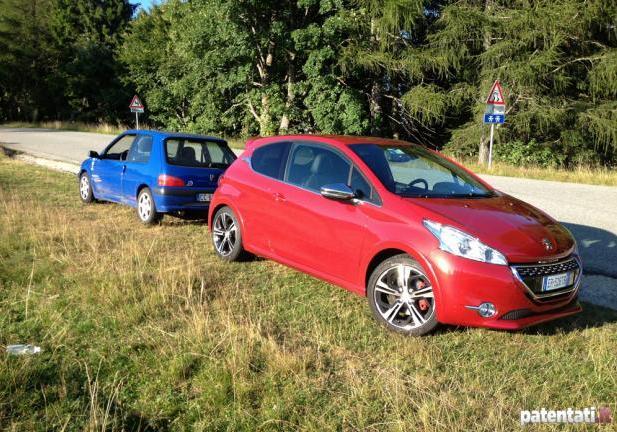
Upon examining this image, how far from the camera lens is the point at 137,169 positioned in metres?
8.62

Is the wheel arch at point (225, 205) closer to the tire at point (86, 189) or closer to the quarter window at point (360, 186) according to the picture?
the quarter window at point (360, 186)

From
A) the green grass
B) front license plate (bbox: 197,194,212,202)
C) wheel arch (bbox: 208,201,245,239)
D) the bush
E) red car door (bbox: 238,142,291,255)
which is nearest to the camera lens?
the green grass

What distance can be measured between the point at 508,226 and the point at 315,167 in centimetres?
197

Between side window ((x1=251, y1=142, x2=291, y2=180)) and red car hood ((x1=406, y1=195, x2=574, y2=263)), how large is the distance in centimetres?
170

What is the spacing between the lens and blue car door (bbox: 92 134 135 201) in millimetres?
9172

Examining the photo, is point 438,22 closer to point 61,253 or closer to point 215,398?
point 61,253

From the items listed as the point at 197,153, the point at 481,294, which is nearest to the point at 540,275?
the point at 481,294

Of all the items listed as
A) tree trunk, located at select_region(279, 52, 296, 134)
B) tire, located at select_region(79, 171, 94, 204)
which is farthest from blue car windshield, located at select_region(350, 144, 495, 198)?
tree trunk, located at select_region(279, 52, 296, 134)

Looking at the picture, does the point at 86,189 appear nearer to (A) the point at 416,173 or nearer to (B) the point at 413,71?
(A) the point at 416,173

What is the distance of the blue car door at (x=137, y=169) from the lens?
27.3 feet

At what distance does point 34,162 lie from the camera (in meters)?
17.3

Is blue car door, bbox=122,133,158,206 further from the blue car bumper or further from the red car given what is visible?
the red car

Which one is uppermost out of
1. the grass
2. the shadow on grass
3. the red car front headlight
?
the red car front headlight

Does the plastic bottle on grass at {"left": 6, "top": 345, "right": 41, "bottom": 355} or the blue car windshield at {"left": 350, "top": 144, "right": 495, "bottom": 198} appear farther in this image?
the blue car windshield at {"left": 350, "top": 144, "right": 495, "bottom": 198}
